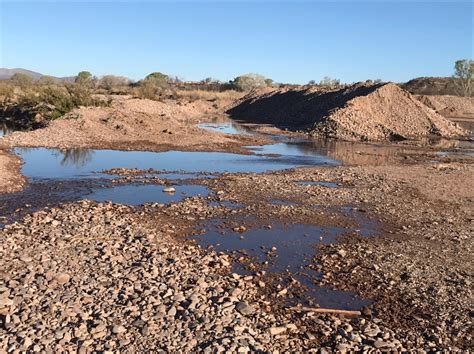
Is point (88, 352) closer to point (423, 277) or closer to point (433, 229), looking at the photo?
point (423, 277)

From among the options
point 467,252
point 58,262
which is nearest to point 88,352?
point 58,262

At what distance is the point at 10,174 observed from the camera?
14.4 m

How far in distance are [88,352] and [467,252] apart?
24.0 ft

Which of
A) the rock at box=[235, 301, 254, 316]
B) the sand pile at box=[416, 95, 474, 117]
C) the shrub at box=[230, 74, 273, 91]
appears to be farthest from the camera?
the shrub at box=[230, 74, 273, 91]

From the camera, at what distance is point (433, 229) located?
10.4 meters

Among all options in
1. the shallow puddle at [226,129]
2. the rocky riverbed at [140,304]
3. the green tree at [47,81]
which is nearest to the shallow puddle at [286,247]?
the rocky riverbed at [140,304]

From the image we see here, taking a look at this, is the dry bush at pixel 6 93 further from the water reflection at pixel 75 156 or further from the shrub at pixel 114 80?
the shrub at pixel 114 80

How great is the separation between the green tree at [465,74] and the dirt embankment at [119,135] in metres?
56.0

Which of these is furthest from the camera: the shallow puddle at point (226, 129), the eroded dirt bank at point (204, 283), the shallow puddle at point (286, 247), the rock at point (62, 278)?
the shallow puddle at point (226, 129)

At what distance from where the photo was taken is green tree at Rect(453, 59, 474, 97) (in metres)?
69.7

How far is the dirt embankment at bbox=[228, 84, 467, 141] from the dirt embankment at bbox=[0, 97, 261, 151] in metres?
8.59

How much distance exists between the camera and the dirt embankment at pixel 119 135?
21.9 meters

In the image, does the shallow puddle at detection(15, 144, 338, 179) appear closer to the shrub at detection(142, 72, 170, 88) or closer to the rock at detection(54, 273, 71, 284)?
the rock at detection(54, 273, 71, 284)

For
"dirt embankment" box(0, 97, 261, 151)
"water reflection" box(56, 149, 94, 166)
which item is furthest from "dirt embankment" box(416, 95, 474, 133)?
"water reflection" box(56, 149, 94, 166)
